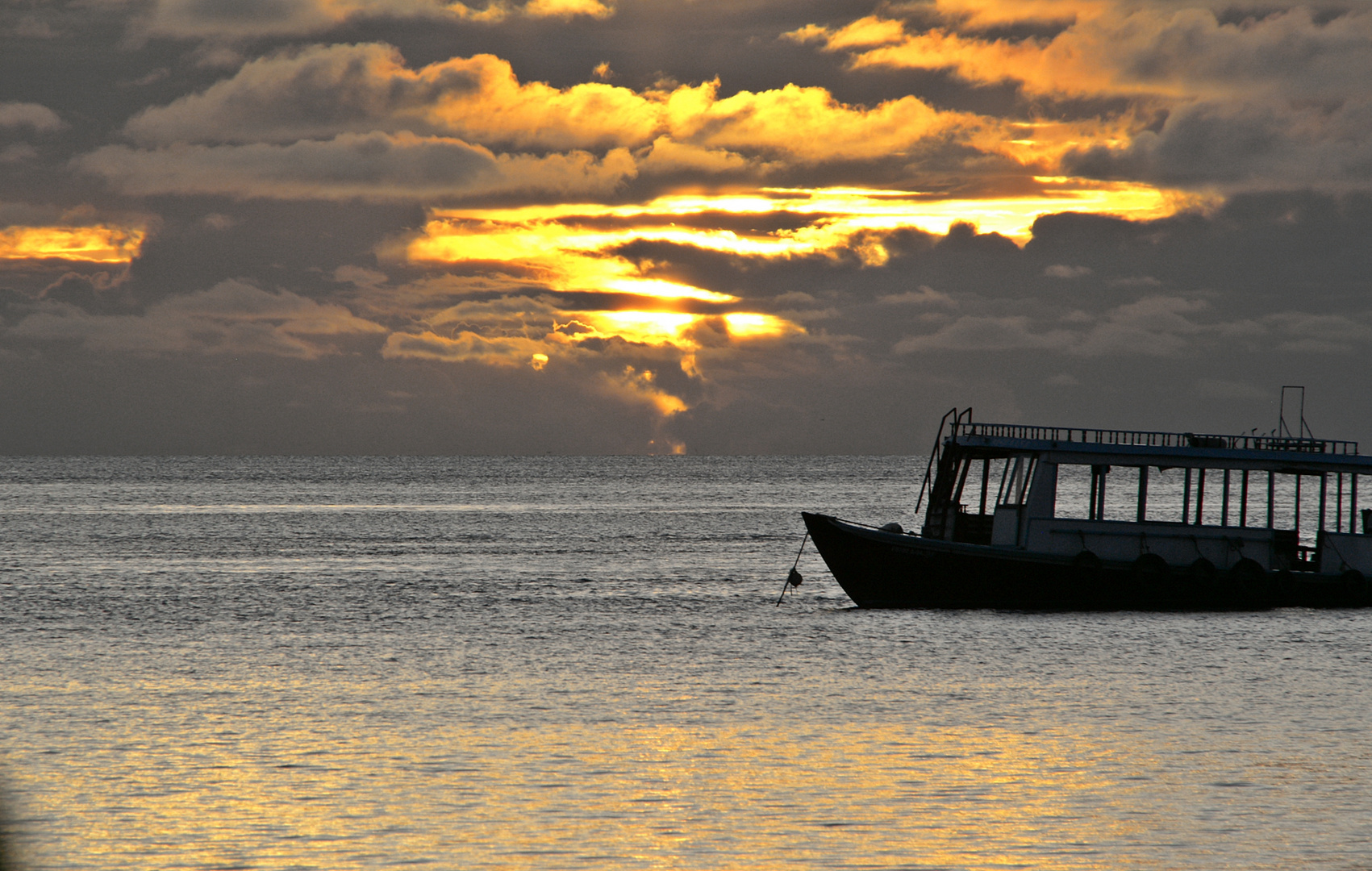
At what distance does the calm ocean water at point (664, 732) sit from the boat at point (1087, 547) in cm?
80

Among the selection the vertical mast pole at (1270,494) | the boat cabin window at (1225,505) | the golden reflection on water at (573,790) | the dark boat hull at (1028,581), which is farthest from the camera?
the boat cabin window at (1225,505)

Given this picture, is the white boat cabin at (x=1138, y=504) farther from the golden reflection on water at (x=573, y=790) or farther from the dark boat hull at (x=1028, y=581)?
the golden reflection on water at (x=573, y=790)

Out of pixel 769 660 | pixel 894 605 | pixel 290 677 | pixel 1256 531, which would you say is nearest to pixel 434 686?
pixel 290 677

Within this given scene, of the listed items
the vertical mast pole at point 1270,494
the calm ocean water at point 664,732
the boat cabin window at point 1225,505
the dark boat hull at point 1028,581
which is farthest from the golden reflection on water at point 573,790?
the vertical mast pole at point 1270,494

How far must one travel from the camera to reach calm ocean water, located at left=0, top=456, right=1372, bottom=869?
14.0 meters

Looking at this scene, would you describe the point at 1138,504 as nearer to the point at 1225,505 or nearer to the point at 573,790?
the point at 1225,505

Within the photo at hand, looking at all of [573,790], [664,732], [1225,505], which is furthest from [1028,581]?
[573,790]

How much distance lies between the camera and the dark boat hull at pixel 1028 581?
31953 mm

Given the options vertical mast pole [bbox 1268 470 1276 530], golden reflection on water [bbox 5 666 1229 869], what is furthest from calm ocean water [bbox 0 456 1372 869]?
vertical mast pole [bbox 1268 470 1276 530]

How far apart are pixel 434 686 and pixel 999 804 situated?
1128 centimetres

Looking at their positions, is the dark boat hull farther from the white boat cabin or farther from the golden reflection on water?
the golden reflection on water

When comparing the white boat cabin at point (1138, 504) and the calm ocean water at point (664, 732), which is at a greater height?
the white boat cabin at point (1138, 504)

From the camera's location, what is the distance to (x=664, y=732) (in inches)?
760

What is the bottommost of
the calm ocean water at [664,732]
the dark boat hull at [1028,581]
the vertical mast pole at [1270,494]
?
the calm ocean water at [664,732]
